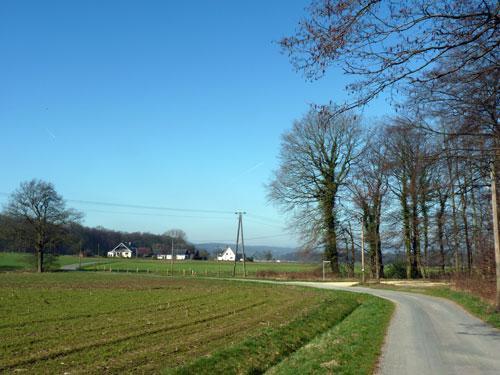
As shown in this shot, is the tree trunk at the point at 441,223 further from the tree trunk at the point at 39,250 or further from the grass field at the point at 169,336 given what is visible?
the tree trunk at the point at 39,250

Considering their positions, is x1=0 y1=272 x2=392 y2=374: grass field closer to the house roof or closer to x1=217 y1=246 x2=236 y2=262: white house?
the house roof

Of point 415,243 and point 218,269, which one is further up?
point 415,243

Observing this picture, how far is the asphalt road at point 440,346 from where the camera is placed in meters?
9.30

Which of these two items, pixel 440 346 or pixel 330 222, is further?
pixel 330 222

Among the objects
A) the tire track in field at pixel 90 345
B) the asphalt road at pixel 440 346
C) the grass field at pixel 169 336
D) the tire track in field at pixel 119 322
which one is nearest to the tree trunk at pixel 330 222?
the tire track in field at pixel 119 322

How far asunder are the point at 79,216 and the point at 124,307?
51.0m

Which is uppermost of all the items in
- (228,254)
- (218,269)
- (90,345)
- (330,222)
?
(330,222)

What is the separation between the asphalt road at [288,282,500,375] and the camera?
930 cm

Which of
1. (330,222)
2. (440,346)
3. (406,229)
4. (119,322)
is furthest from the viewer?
(330,222)

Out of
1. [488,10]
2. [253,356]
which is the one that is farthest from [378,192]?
[488,10]

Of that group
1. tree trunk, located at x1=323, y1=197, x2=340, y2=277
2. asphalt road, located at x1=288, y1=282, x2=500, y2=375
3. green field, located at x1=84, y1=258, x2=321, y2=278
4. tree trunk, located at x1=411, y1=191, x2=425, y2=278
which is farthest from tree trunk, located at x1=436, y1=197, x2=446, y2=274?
asphalt road, located at x1=288, y1=282, x2=500, y2=375

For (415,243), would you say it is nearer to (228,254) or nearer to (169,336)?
(169,336)

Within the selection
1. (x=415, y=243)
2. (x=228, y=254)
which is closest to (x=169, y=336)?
(x=415, y=243)

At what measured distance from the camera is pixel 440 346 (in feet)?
38.9
